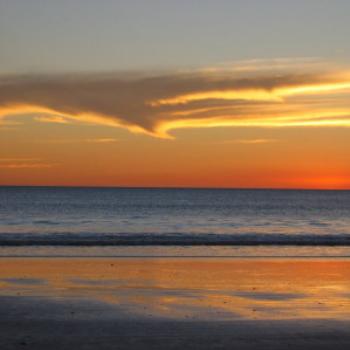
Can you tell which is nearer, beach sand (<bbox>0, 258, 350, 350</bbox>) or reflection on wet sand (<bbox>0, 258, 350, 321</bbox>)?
beach sand (<bbox>0, 258, 350, 350</bbox>)

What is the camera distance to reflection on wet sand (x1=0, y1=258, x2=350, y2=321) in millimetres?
12406

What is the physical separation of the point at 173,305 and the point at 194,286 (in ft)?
7.91

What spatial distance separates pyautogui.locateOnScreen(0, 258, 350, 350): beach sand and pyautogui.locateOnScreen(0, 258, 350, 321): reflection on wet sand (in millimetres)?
22

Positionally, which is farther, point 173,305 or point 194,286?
point 194,286

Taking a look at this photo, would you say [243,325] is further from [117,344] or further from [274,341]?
[117,344]

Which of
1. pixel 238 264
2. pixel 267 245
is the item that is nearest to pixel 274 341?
pixel 238 264

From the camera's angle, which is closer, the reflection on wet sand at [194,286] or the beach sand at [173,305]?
the beach sand at [173,305]

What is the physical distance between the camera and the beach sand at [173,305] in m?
10.2

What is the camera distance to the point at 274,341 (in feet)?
33.1

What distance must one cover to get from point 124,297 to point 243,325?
3487 mm

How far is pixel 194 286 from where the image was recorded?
600 inches

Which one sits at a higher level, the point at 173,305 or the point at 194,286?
the point at 194,286

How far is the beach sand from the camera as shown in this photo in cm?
1016

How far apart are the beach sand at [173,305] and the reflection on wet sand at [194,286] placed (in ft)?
0.07
